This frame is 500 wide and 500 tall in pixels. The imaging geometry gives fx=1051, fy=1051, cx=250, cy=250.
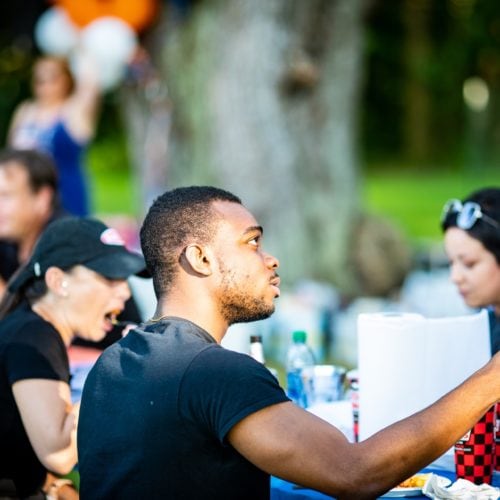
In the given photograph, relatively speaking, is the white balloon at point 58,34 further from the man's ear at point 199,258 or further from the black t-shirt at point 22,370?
the man's ear at point 199,258

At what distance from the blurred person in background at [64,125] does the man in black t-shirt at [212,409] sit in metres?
4.78

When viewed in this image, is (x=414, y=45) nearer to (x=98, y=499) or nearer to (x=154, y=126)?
(x=154, y=126)

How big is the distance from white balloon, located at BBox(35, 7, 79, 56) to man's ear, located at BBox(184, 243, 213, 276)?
689 cm

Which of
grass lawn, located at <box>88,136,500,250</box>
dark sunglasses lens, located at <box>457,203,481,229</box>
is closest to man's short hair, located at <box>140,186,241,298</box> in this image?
dark sunglasses lens, located at <box>457,203,481,229</box>

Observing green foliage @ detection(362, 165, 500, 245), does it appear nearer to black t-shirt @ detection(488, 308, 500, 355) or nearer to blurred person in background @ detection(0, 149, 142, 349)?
blurred person in background @ detection(0, 149, 142, 349)

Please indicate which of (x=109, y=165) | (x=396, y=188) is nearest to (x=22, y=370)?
(x=396, y=188)

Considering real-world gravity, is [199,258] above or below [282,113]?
below

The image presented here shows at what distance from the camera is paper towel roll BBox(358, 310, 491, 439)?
100 inches

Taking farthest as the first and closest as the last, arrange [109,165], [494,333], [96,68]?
[109,165]
[96,68]
[494,333]

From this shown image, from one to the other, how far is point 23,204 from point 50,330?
5.70 feet

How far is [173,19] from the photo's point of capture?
8547mm

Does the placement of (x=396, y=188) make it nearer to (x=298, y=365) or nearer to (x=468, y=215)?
(x=468, y=215)

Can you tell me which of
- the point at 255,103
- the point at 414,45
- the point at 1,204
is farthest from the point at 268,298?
the point at 414,45

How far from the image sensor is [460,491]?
2.28 m
